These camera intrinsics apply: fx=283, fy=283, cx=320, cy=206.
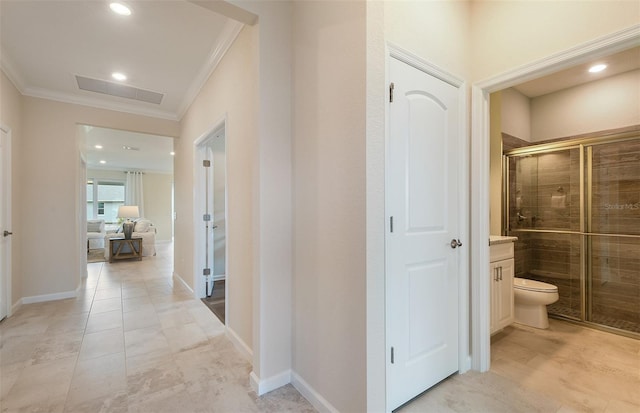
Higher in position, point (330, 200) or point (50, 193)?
point (50, 193)

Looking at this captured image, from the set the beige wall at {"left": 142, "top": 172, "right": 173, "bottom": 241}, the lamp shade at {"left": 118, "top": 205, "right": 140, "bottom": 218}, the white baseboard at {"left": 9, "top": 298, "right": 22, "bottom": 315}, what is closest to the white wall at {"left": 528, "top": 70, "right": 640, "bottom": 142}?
the white baseboard at {"left": 9, "top": 298, "right": 22, "bottom": 315}

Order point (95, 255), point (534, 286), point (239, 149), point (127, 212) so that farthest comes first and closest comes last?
point (127, 212) < point (95, 255) < point (534, 286) < point (239, 149)

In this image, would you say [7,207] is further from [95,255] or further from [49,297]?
[95,255]

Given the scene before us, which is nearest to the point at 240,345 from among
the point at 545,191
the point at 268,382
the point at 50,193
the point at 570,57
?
the point at 268,382

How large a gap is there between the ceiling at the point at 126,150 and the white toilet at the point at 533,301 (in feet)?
19.7

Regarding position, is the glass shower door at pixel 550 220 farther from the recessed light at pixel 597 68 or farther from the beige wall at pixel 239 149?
the beige wall at pixel 239 149

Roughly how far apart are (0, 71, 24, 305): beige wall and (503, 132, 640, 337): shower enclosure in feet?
18.3

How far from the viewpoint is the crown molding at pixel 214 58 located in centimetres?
238

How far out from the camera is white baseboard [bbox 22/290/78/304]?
3460 millimetres

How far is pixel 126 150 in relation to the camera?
675 centimetres

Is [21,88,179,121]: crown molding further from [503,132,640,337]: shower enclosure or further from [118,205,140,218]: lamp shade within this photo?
[503,132,640,337]: shower enclosure

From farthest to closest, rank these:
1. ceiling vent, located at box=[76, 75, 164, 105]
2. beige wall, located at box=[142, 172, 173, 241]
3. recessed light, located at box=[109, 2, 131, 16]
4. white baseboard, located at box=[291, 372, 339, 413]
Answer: beige wall, located at box=[142, 172, 173, 241], ceiling vent, located at box=[76, 75, 164, 105], recessed light, located at box=[109, 2, 131, 16], white baseboard, located at box=[291, 372, 339, 413]

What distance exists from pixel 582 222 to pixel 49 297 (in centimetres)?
630

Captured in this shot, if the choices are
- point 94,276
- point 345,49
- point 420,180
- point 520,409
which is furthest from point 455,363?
point 94,276
